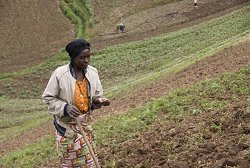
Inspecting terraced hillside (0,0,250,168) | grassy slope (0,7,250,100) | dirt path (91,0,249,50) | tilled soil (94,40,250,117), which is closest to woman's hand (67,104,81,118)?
terraced hillside (0,0,250,168)

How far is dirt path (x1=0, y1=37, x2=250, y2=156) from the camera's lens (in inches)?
577

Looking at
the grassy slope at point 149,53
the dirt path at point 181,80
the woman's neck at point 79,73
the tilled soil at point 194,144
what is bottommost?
the grassy slope at point 149,53

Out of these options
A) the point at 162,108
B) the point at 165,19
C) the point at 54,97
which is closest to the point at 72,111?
the point at 54,97

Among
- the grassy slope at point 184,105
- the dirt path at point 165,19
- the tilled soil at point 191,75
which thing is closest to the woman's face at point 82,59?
the grassy slope at point 184,105

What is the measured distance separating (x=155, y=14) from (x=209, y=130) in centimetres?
3868

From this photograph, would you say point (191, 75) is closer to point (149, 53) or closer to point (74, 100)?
Answer: point (74, 100)

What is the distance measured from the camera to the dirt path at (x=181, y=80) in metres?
14.6

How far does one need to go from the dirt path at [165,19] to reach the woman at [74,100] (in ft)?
109

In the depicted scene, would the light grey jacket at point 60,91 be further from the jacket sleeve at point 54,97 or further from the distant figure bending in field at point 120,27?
the distant figure bending in field at point 120,27

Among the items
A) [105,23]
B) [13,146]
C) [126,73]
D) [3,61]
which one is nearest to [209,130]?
[13,146]

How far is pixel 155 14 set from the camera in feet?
152

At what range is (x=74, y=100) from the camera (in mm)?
6895

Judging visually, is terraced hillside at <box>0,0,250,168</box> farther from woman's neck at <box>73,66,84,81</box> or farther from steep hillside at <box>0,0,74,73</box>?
steep hillside at <box>0,0,74,73</box>

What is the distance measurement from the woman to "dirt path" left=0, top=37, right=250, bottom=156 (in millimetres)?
7267
